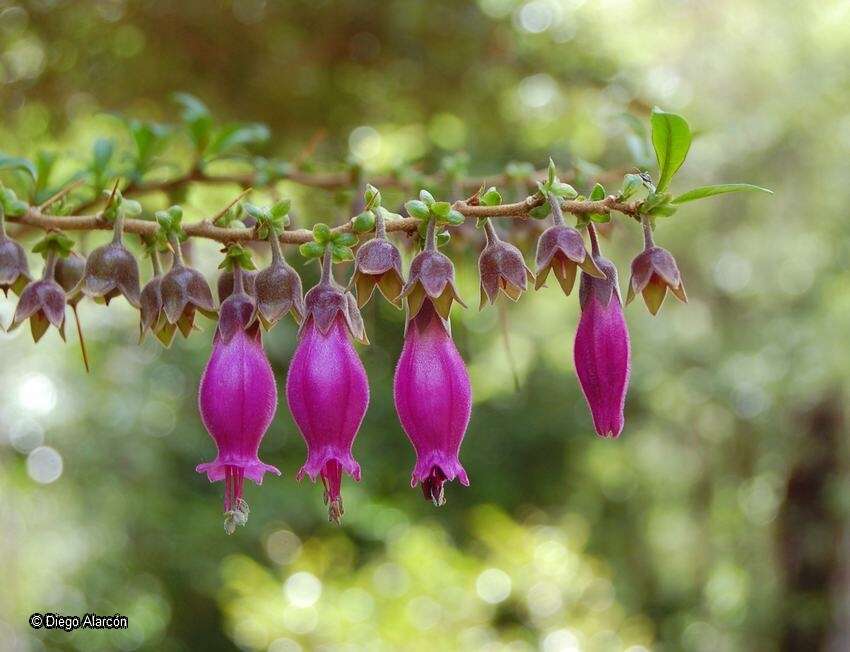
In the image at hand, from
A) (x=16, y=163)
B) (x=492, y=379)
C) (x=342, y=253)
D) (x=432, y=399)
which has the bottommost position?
(x=432, y=399)

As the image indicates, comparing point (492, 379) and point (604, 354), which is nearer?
point (604, 354)

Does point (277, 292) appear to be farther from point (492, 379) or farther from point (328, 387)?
point (492, 379)

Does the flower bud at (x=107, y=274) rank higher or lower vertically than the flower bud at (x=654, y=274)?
higher

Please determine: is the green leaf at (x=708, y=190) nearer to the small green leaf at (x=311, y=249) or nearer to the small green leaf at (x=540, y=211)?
the small green leaf at (x=540, y=211)

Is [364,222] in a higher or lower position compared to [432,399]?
higher

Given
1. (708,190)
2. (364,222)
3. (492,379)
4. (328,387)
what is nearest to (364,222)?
(364,222)

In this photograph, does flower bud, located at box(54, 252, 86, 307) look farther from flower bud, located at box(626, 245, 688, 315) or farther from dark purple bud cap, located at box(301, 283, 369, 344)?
flower bud, located at box(626, 245, 688, 315)

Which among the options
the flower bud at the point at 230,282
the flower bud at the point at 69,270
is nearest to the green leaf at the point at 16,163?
the flower bud at the point at 69,270
